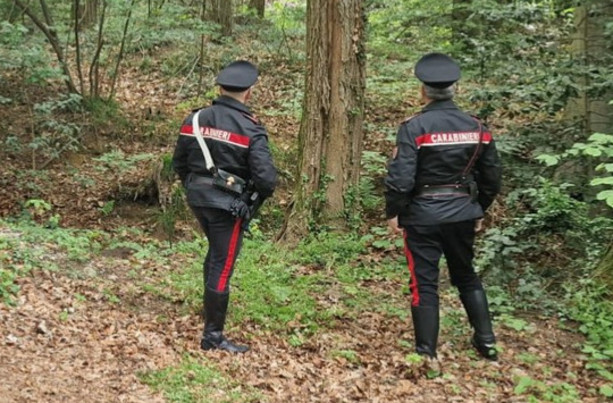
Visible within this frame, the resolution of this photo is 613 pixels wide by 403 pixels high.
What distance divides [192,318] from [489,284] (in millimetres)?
2872

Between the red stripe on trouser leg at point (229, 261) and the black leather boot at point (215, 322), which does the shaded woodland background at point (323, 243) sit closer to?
the black leather boot at point (215, 322)

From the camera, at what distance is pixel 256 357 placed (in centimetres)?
507

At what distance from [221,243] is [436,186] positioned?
1.76m

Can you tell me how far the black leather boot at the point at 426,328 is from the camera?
4.86 meters

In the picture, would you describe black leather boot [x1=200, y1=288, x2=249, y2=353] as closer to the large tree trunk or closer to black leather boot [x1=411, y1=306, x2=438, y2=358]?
black leather boot [x1=411, y1=306, x2=438, y2=358]

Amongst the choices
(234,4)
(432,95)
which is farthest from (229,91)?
(234,4)

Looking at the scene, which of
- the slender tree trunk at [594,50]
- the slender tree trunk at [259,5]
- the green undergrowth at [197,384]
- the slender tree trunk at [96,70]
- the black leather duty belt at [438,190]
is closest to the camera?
the green undergrowth at [197,384]

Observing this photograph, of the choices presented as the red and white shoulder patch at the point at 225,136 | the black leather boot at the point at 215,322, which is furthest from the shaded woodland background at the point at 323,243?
the red and white shoulder patch at the point at 225,136

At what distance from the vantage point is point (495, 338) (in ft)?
17.3

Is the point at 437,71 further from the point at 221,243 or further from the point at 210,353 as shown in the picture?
the point at 210,353

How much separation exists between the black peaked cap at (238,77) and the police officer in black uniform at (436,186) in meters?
1.26

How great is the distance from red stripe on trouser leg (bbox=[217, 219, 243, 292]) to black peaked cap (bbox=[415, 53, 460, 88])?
1839 millimetres

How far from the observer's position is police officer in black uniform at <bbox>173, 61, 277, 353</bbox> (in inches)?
195

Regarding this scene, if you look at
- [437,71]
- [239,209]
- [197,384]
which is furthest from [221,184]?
[437,71]
